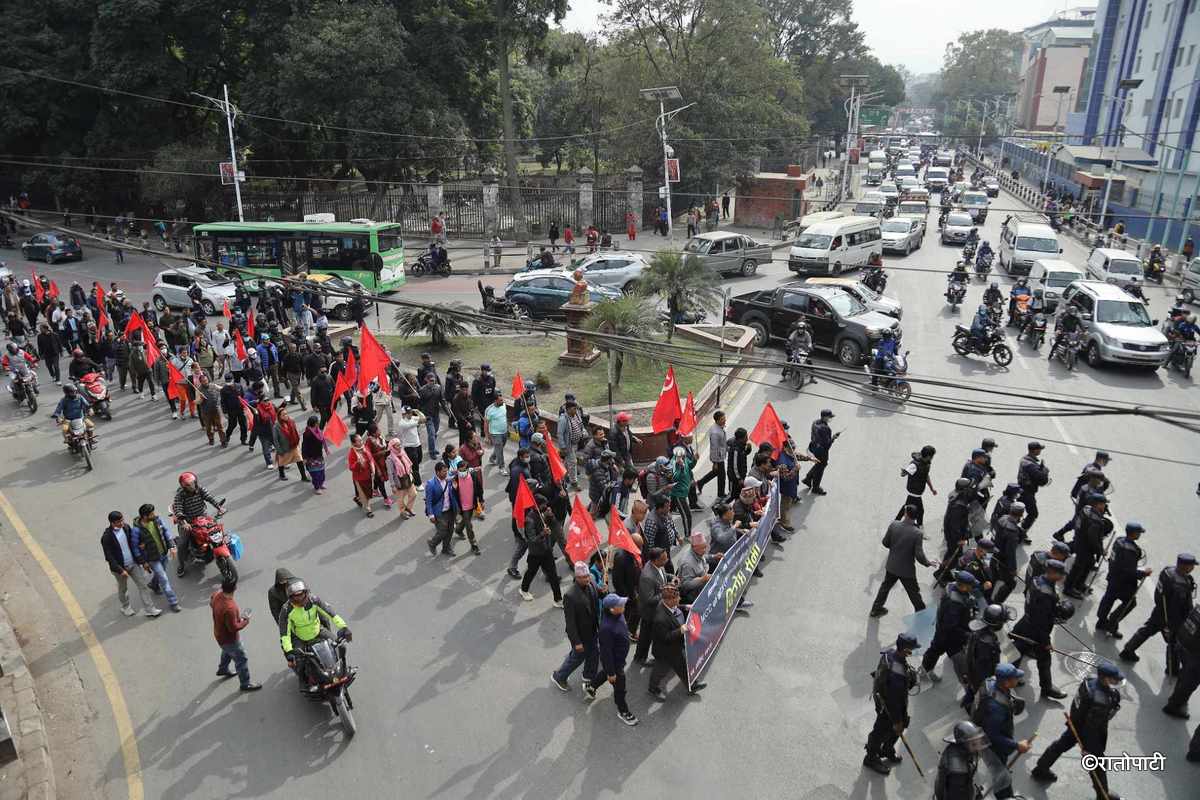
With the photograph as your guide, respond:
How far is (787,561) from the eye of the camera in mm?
10398

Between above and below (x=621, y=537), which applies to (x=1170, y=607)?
below

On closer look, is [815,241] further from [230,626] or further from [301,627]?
[230,626]

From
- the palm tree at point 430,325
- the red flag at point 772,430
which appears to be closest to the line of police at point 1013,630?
the red flag at point 772,430

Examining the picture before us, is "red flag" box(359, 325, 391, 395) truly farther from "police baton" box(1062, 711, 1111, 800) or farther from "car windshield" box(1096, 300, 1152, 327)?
"car windshield" box(1096, 300, 1152, 327)

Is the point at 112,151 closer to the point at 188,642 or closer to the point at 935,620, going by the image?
the point at 188,642

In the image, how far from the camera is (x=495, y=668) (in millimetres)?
8398

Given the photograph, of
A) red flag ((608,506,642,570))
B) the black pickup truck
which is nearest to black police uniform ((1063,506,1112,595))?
red flag ((608,506,642,570))

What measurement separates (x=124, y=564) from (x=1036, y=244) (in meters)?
29.6

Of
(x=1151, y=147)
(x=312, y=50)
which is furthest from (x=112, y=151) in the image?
(x=1151, y=147)

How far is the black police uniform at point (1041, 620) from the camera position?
7.60m

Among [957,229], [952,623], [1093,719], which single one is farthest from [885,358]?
[957,229]

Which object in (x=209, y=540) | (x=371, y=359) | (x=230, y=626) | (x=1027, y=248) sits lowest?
(x=209, y=540)

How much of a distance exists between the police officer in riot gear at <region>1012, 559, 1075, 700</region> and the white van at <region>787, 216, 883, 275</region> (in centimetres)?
2125

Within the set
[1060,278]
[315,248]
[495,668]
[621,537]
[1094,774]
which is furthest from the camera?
[315,248]
